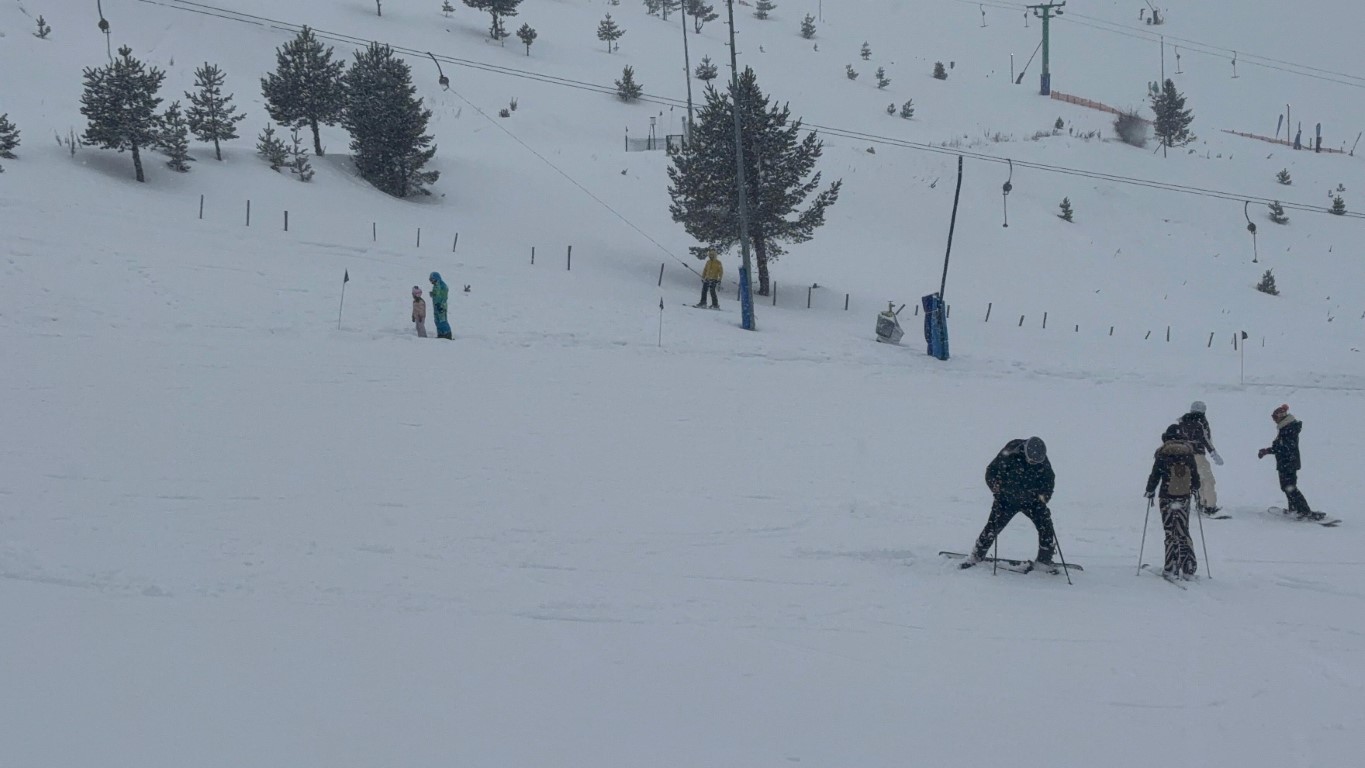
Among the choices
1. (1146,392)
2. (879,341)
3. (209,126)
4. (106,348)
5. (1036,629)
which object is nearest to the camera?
(1036,629)

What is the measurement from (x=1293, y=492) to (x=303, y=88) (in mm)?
31823

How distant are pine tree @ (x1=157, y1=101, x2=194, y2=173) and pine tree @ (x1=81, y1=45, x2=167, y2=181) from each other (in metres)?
0.47

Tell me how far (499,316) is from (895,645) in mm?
15958

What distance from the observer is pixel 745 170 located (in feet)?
102

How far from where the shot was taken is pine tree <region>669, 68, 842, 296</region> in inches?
1193

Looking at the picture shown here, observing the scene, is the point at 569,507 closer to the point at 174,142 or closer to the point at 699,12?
the point at 174,142

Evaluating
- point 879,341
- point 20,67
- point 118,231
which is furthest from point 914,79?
point 118,231

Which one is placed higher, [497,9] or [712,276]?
[497,9]

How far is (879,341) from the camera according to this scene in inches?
1056

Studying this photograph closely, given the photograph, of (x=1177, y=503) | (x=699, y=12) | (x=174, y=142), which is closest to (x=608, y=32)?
(x=699, y=12)

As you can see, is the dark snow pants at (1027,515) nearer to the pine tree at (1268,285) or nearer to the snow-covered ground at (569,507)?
the snow-covered ground at (569,507)

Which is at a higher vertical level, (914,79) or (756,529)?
(914,79)

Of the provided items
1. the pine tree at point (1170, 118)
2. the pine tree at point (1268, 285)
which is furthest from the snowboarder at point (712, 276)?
the pine tree at point (1170, 118)

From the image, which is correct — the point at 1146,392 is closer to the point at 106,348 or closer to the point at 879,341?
the point at 879,341
